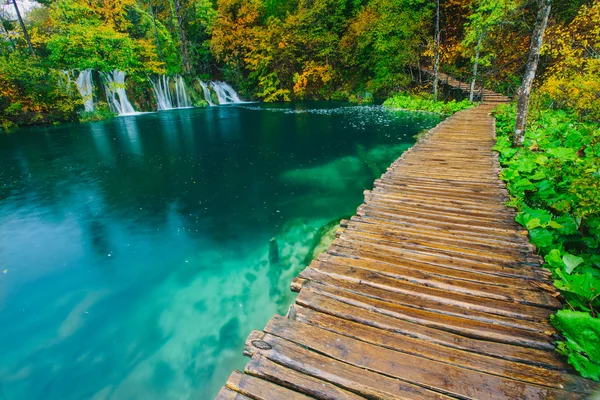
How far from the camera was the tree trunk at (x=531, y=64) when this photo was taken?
6975mm

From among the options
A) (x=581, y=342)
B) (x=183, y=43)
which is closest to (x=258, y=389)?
(x=581, y=342)

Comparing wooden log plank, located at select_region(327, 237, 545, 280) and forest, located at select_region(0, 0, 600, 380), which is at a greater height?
forest, located at select_region(0, 0, 600, 380)

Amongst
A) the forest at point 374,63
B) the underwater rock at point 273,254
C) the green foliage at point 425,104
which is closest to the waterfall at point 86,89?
the forest at point 374,63

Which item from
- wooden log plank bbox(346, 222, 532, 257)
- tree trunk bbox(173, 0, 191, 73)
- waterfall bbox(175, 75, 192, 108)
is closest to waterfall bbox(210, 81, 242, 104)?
tree trunk bbox(173, 0, 191, 73)

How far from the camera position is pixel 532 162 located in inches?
238

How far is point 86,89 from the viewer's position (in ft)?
87.2

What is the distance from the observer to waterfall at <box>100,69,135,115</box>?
2796cm

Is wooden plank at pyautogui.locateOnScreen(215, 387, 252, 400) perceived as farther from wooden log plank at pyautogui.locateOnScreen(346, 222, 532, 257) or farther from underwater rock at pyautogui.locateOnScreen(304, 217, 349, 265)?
underwater rock at pyautogui.locateOnScreen(304, 217, 349, 265)

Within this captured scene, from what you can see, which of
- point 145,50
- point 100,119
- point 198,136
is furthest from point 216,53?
point 198,136

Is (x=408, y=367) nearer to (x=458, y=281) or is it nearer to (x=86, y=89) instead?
(x=458, y=281)

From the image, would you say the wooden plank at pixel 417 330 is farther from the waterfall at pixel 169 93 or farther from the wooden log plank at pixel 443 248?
the waterfall at pixel 169 93

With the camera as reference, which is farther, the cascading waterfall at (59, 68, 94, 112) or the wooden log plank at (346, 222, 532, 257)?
the cascading waterfall at (59, 68, 94, 112)

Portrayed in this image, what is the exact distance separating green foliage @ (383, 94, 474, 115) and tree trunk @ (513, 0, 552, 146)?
15.7 m

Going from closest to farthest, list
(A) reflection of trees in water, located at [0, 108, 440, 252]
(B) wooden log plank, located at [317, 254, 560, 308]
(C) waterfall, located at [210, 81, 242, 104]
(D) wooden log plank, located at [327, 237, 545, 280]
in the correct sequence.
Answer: (B) wooden log plank, located at [317, 254, 560, 308], (D) wooden log plank, located at [327, 237, 545, 280], (A) reflection of trees in water, located at [0, 108, 440, 252], (C) waterfall, located at [210, 81, 242, 104]
